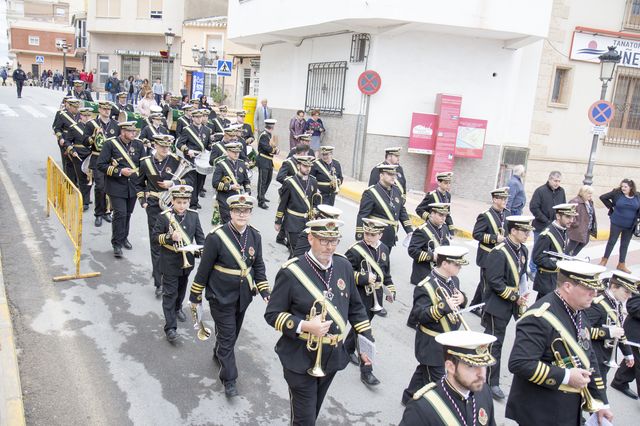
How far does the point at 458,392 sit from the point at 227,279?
3.05 m

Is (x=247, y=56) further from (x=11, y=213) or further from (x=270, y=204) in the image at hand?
(x=11, y=213)

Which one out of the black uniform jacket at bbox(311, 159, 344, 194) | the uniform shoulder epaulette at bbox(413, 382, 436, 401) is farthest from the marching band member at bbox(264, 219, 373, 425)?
the black uniform jacket at bbox(311, 159, 344, 194)

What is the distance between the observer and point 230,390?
19.1 feet

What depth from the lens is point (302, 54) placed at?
21969 mm

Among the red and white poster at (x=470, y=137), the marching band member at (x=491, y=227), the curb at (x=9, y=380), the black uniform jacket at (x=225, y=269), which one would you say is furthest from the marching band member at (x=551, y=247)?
the red and white poster at (x=470, y=137)

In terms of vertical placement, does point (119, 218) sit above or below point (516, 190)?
below

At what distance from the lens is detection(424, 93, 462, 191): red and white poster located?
56.2 ft

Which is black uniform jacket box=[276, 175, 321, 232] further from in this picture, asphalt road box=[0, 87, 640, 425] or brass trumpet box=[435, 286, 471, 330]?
brass trumpet box=[435, 286, 471, 330]

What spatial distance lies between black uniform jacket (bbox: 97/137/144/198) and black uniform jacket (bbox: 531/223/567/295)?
20.9ft

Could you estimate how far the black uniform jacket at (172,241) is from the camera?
688 centimetres

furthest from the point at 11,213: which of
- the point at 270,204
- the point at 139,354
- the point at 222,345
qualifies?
the point at 222,345

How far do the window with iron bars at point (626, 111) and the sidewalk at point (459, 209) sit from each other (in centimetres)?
282

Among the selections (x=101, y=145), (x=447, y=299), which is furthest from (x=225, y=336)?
(x=101, y=145)

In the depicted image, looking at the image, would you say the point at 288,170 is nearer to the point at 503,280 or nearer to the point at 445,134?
the point at 503,280
